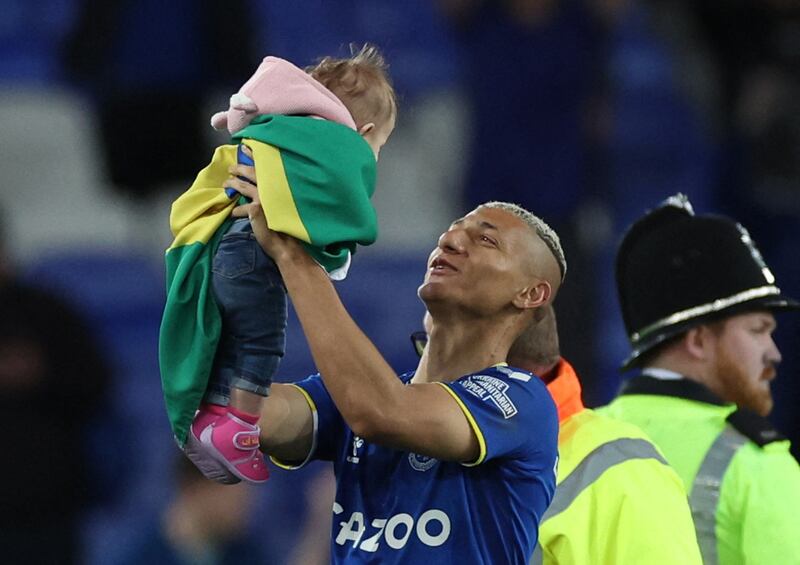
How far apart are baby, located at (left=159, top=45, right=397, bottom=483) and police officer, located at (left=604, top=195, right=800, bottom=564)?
130cm

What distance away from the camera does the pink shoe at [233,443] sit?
8.46ft

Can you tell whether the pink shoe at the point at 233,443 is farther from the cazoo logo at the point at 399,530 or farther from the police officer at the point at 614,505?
the police officer at the point at 614,505

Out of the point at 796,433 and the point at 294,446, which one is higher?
the point at 294,446

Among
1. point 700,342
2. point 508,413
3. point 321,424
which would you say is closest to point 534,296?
point 508,413

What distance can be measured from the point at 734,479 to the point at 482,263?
922mm

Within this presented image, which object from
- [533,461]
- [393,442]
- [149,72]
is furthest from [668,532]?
[149,72]

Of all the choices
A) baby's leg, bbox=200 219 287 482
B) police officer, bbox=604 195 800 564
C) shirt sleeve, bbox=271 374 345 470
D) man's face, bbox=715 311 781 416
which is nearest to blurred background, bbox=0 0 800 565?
police officer, bbox=604 195 800 564

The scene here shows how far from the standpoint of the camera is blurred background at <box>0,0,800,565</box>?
5590mm

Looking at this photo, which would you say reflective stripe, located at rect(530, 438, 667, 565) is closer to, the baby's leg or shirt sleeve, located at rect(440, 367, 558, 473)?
shirt sleeve, located at rect(440, 367, 558, 473)

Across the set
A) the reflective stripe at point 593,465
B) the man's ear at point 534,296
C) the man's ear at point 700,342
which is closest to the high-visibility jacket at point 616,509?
the reflective stripe at point 593,465

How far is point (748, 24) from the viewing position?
757 cm

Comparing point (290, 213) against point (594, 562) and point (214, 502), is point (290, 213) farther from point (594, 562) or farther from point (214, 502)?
point (214, 502)

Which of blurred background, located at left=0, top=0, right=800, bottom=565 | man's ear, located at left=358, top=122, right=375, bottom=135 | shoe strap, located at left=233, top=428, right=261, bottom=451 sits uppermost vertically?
man's ear, located at left=358, top=122, right=375, bottom=135

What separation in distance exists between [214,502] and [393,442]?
2.68 metres
